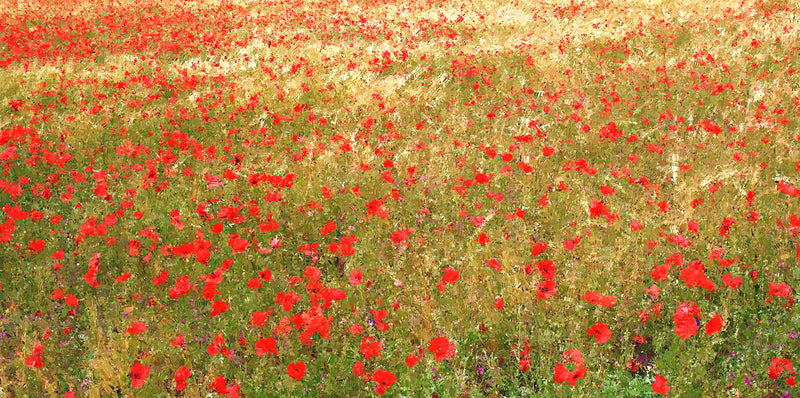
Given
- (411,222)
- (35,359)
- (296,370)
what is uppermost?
(296,370)

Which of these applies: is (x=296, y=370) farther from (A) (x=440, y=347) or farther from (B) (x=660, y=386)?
(B) (x=660, y=386)

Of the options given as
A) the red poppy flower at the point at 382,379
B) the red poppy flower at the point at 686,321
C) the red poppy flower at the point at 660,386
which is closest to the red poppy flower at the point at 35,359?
the red poppy flower at the point at 382,379

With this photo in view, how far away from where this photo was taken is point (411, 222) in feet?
13.8

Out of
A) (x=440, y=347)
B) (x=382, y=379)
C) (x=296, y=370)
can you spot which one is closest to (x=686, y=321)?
(x=440, y=347)

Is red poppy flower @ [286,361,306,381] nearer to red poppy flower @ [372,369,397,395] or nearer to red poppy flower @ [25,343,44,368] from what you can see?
red poppy flower @ [372,369,397,395]

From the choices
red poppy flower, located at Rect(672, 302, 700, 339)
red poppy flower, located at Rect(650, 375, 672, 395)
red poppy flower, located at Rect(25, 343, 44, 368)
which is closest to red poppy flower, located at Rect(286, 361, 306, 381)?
red poppy flower, located at Rect(25, 343, 44, 368)

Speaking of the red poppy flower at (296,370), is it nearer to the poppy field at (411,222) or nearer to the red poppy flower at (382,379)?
the poppy field at (411,222)

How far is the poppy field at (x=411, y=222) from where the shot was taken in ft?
9.09

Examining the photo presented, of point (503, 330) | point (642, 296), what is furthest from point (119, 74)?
point (642, 296)

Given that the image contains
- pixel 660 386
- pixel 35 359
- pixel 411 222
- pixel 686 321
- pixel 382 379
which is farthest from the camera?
pixel 411 222

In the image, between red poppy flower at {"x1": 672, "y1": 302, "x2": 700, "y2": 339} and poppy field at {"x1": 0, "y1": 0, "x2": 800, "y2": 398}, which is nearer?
red poppy flower at {"x1": 672, "y1": 302, "x2": 700, "y2": 339}

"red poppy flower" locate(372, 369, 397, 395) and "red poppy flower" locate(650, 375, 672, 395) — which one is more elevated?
"red poppy flower" locate(650, 375, 672, 395)

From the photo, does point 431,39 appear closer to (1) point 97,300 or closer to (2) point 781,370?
(1) point 97,300

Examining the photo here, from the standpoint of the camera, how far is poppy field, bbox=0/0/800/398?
9.09 ft
